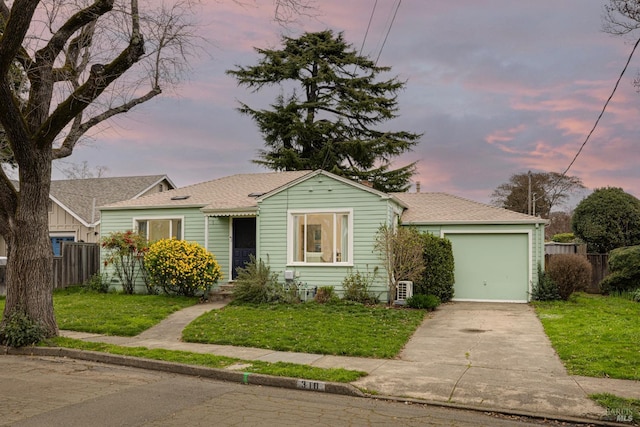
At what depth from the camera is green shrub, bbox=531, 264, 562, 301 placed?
17438 millimetres

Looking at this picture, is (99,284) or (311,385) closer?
(311,385)

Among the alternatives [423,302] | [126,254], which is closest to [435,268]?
[423,302]

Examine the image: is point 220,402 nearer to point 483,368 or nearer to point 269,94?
point 483,368

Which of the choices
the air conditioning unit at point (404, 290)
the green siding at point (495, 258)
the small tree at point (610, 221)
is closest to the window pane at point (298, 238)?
the air conditioning unit at point (404, 290)

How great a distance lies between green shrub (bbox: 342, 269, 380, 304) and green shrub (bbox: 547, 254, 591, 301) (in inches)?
229

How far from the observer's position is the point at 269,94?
111ft

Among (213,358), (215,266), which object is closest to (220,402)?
(213,358)

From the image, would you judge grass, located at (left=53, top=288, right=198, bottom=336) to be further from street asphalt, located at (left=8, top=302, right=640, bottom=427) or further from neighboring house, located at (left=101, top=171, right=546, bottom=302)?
neighboring house, located at (left=101, top=171, right=546, bottom=302)

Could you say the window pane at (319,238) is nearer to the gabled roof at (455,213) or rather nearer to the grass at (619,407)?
the gabled roof at (455,213)

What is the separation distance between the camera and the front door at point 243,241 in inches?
760

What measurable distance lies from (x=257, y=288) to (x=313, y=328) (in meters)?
4.36

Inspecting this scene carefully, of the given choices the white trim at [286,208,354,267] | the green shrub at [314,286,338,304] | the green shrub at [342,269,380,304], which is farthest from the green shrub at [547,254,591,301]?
the green shrub at [314,286,338,304]

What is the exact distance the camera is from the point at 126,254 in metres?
19.1

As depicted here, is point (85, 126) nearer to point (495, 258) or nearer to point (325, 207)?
point (325, 207)
